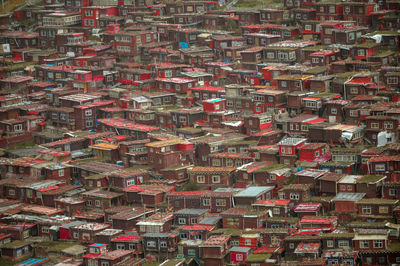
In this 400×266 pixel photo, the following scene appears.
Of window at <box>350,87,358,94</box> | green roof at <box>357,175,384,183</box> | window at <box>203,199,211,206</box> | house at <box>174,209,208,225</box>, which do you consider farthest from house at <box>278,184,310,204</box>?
window at <box>350,87,358,94</box>

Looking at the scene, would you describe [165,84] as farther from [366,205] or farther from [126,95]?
[366,205]

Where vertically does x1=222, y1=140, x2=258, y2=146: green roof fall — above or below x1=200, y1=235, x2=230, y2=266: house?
above

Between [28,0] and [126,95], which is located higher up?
[28,0]

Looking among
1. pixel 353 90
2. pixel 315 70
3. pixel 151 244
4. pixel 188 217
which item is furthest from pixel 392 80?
pixel 151 244

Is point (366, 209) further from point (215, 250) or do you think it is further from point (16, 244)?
point (16, 244)

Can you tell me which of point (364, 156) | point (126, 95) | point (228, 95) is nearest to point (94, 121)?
point (126, 95)

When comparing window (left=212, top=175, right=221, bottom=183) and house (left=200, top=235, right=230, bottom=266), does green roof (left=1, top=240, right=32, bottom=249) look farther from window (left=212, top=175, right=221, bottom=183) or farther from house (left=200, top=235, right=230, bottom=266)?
window (left=212, top=175, right=221, bottom=183)

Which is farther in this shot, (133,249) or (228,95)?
(228,95)

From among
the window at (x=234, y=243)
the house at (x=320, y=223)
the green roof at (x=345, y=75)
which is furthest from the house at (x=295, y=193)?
the green roof at (x=345, y=75)
